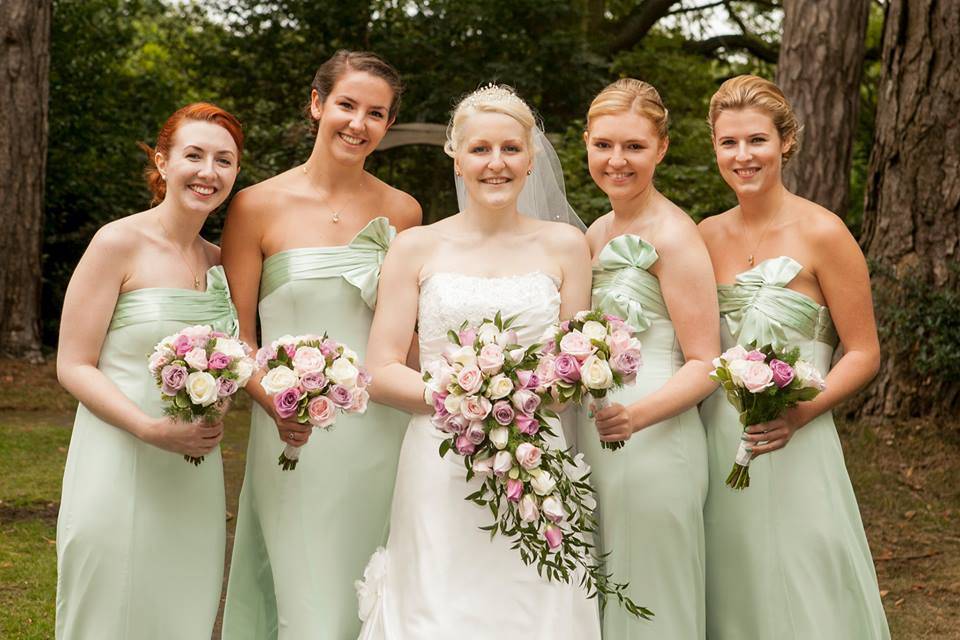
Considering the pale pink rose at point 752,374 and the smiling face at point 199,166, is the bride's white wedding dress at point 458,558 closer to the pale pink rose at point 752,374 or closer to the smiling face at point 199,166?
the pale pink rose at point 752,374

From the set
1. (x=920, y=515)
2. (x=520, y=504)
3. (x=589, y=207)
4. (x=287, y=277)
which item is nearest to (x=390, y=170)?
(x=589, y=207)

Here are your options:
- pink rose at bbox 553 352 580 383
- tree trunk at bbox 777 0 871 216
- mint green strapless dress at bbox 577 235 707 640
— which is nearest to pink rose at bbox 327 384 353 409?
pink rose at bbox 553 352 580 383

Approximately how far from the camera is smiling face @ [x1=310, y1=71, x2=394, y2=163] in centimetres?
464

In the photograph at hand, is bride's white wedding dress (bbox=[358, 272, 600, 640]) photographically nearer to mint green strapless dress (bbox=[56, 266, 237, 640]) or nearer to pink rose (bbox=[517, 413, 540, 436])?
pink rose (bbox=[517, 413, 540, 436])

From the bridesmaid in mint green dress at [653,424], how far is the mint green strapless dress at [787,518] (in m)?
0.14

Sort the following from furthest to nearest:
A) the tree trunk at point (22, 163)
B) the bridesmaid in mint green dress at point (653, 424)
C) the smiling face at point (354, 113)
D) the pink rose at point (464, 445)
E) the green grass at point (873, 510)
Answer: the tree trunk at point (22, 163) < the green grass at point (873, 510) < the smiling face at point (354, 113) < the bridesmaid in mint green dress at point (653, 424) < the pink rose at point (464, 445)

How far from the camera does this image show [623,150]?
4.49m

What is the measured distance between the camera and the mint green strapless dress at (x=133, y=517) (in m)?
4.13

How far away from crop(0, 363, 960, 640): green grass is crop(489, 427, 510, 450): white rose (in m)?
3.20

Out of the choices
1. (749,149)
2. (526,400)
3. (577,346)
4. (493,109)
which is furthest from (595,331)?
(749,149)

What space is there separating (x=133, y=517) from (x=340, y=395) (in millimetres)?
943

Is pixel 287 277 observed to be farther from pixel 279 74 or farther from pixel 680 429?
pixel 279 74

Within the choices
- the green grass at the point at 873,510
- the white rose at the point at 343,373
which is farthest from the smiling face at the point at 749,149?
the green grass at the point at 873,510

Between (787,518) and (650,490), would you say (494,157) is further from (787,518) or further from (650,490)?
(787,518)
